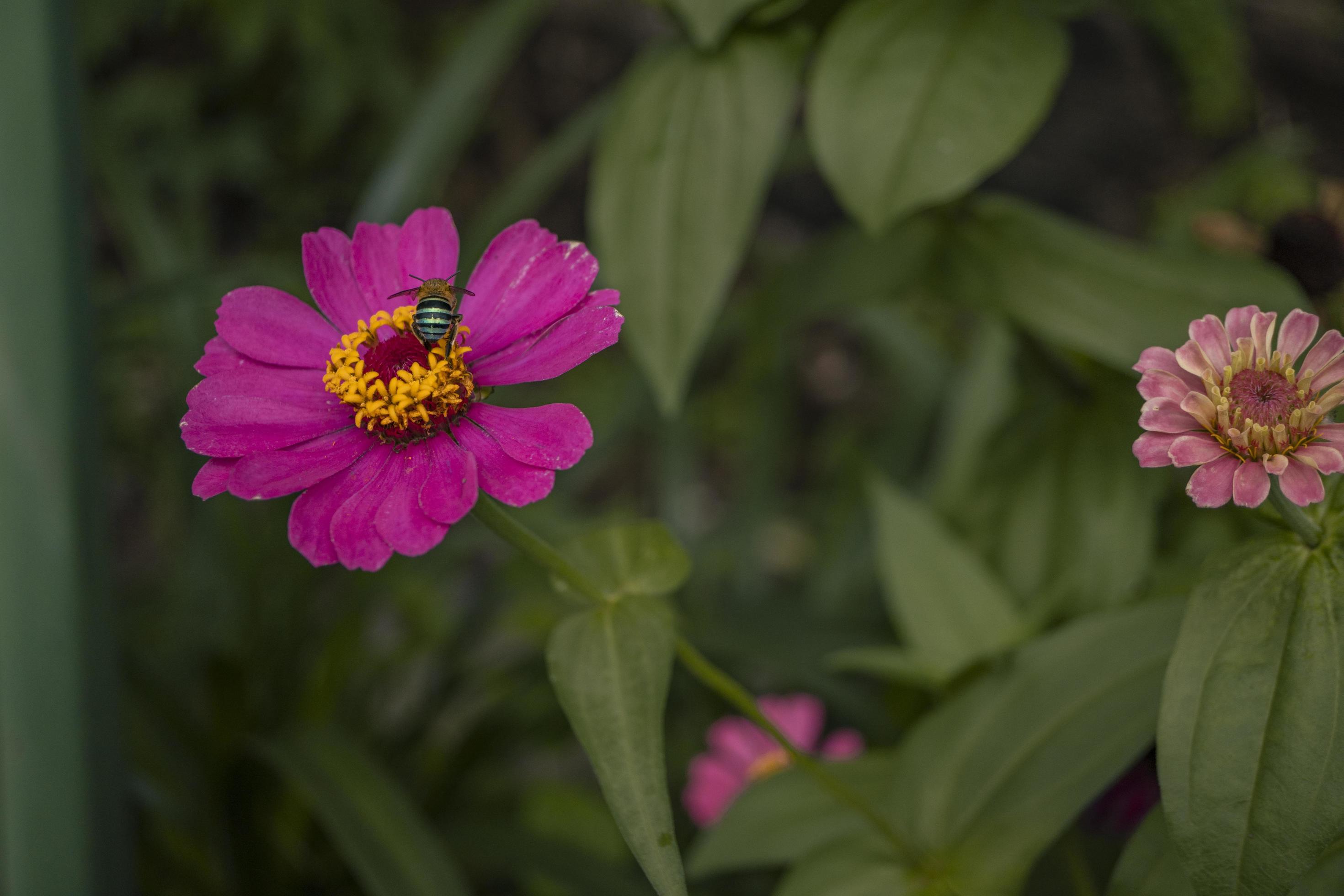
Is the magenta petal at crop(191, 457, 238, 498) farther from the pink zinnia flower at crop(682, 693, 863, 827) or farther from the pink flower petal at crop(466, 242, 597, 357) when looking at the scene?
the pink zinnia flower at crop(682, 693, 863, 827)

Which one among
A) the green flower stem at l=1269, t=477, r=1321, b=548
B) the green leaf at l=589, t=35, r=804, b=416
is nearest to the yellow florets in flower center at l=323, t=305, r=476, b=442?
the green leaf at l=589, t=35, r=804, b=416

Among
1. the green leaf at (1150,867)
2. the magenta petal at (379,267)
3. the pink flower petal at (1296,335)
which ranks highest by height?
the magenta petal at (379,267)

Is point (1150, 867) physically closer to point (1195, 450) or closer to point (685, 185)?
point (1195, 450)

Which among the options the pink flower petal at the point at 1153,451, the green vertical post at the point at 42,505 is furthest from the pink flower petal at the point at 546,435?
the green vertical post at the point at 42,505

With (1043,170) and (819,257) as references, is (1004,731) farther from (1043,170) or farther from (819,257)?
(1043,170)

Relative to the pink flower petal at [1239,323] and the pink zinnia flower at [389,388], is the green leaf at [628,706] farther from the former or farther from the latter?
the pink flower petal at [1239,323]

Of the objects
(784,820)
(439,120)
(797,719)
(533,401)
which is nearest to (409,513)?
(784,820)
